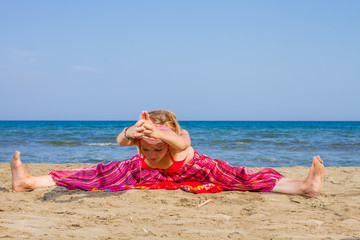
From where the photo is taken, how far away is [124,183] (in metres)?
4.21

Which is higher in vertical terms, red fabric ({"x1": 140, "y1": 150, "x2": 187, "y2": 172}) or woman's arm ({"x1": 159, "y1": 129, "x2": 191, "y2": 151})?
woman's arm ({"x1": 159, "y1": 129, "x2": 191, "y2": 151})

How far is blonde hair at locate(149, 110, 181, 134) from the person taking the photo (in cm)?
366

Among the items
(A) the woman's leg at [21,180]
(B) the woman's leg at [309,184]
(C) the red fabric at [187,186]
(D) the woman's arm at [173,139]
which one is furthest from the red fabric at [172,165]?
(A) the woman's leg at [21,180]

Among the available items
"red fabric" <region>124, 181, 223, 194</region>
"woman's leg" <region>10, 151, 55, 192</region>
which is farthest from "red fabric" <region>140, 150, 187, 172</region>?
"woman's leg" <region>10, 151, 55, 192</region>

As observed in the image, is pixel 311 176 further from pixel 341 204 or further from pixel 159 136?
pixel 159 136

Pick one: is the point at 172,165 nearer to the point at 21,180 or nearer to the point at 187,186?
the point at 187,186

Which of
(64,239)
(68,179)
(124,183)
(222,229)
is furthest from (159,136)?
(68,179)

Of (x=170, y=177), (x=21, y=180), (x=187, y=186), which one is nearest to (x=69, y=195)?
(x=21, y=180)

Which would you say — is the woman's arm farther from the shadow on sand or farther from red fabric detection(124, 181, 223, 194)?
the shadow on sand

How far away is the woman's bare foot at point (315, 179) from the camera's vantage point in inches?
144

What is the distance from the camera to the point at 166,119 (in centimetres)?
369

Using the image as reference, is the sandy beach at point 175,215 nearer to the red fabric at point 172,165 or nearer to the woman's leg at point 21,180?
the woman's leg at point 21,180

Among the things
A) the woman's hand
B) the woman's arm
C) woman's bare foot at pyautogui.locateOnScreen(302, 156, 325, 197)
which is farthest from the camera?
woman's bare foot at pyautogui.locateOnScreen(302, 156, 325, 197)

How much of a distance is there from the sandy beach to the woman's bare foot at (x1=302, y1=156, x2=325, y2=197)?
0.09 meters
